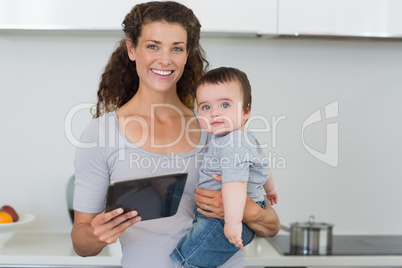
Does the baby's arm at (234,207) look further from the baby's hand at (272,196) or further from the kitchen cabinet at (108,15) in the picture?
the kitchen cabinet at (108,15)

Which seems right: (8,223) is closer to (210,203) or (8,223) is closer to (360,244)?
(210,203)

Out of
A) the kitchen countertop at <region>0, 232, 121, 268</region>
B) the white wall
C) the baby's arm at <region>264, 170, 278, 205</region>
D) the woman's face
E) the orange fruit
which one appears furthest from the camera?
the white wall

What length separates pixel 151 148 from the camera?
1.36m

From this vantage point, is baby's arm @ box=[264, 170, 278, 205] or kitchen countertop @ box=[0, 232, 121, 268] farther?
kitchen countertop @ box=[0, 232, 121, 268]

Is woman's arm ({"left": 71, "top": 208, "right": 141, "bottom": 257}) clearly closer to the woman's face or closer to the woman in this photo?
the woman

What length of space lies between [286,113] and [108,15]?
960mm

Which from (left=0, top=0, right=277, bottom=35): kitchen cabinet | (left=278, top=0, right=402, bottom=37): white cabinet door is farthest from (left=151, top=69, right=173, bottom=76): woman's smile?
(left=278, top=0, right=402, bottom=37): white cabinet door

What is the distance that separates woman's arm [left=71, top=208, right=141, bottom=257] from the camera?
3.82 feet

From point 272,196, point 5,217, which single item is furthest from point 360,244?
point 5,217

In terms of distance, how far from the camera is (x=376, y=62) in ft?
7.99

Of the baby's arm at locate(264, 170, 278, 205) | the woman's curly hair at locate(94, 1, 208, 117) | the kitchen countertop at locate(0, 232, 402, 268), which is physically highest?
the woman's curly hair at locate(94, 1, 208, 117)

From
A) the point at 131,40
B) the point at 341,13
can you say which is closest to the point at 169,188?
the point at 131,40

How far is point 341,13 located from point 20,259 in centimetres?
160

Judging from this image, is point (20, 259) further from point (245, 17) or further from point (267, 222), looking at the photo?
point (245, 17)
